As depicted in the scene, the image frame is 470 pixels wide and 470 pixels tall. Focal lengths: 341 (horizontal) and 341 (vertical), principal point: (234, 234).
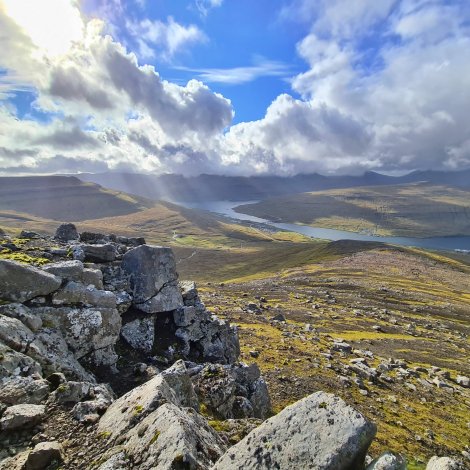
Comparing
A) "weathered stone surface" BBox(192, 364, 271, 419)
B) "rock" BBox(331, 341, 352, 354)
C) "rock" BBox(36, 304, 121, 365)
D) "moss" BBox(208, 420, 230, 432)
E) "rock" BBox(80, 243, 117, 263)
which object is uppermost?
"rock" BBox(80, 243, 117, 263)

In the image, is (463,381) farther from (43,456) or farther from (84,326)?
(43,456)

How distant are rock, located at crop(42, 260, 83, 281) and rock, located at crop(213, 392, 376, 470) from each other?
16.9 metres

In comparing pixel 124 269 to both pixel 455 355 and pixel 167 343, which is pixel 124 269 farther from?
pixel 455 355

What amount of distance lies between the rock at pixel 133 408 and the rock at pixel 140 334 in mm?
11890

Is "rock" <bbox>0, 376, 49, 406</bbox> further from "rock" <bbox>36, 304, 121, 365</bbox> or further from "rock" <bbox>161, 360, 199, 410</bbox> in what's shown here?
"rock" <bbox>36, 304, 121, 365</bbox>

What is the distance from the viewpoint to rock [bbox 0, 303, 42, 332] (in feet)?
61.6

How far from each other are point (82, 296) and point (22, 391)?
30.0 ft

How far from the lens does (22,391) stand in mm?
14031

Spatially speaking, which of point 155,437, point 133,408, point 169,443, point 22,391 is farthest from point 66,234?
point 169,443

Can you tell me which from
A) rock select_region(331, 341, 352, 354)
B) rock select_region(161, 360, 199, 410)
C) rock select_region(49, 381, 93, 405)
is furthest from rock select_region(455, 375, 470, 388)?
rock select_region(49, 381, 93, 405)

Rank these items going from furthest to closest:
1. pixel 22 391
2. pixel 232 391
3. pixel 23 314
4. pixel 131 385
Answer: pixel 232 391, pixel 131 385, pixel 23 314, pixel 22 391

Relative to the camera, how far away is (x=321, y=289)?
5049 inches

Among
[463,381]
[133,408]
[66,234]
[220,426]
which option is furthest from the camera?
[463,381]

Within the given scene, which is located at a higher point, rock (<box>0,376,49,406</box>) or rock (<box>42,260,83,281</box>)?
rock (<box>42,260,83,281</box>)
